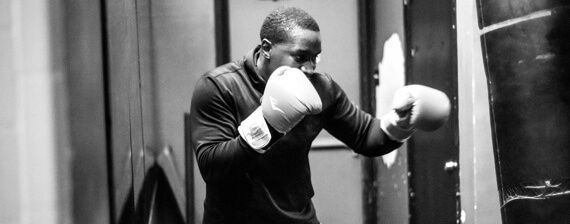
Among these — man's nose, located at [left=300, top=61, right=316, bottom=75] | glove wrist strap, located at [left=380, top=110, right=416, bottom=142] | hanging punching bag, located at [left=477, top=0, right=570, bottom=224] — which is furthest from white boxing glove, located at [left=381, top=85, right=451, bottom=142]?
hanging punching bag, located at [left=477, top=0, right=570, bottom=224]

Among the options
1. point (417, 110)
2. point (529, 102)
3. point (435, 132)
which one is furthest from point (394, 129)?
point (435, 132)

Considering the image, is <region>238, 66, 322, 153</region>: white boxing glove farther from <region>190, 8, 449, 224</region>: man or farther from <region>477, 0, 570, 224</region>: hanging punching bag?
<region>477, 0, 570, 224</region>: hanging punching bag

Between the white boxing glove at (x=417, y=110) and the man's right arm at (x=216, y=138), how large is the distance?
56 cm

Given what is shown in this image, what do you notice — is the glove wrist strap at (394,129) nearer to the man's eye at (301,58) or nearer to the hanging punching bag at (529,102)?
the man's eye at (301,58)

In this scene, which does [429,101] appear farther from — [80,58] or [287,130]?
[80,58]

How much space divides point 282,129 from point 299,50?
339 mm

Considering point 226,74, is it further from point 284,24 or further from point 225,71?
point 284,24

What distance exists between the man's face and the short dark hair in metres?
0.02

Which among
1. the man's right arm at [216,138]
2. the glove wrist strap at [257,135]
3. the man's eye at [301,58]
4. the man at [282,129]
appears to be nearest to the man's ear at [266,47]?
the man at [282,129]

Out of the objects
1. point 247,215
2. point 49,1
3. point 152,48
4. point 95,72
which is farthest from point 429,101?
point 152,48

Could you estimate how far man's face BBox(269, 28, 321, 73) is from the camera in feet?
9.40

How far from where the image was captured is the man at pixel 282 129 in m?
2.72

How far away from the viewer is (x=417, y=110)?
288 centimetres

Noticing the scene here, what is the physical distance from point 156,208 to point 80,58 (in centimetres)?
164
